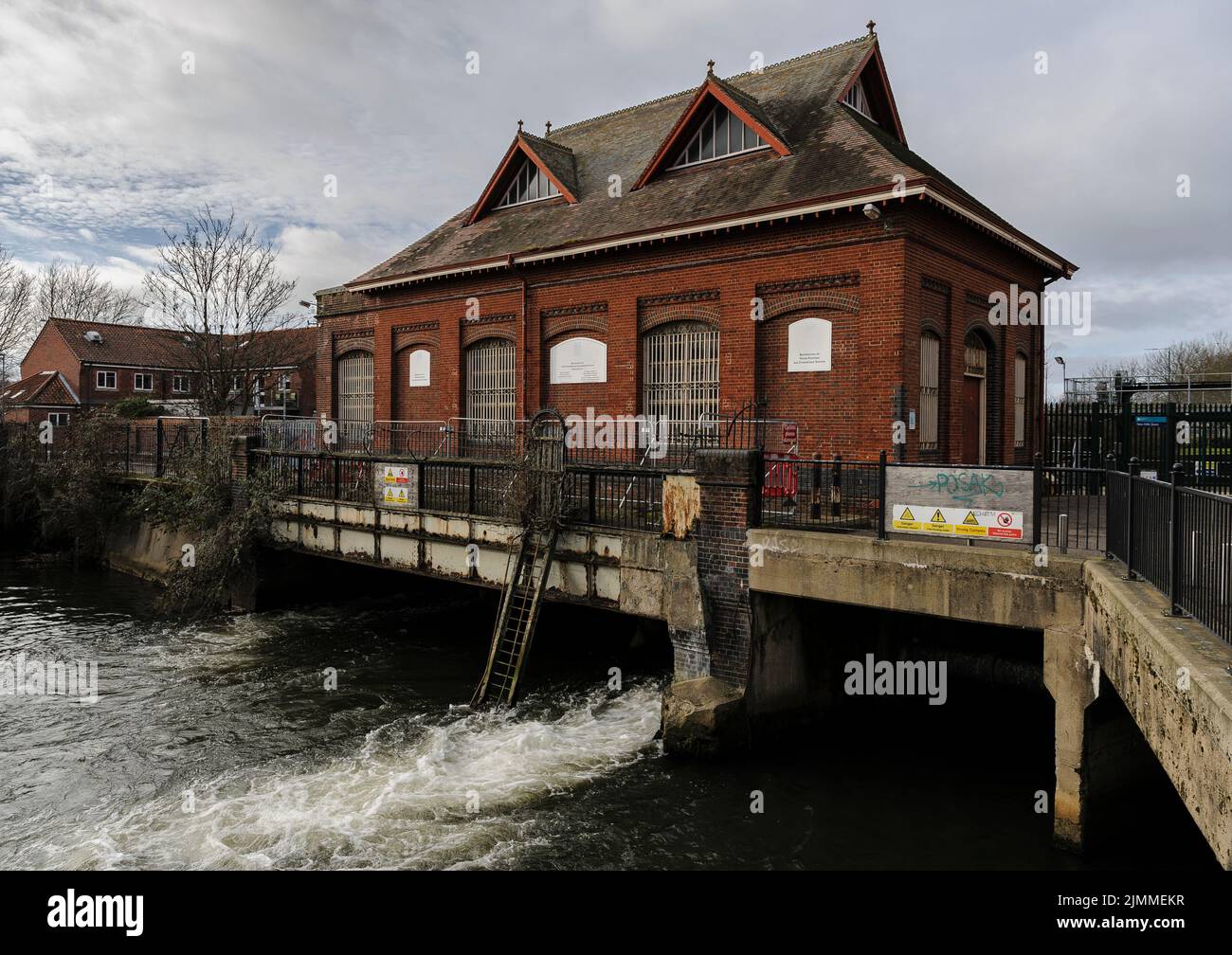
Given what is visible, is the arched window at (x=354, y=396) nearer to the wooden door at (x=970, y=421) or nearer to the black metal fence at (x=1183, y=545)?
the wooden door at (x=970, y=421)

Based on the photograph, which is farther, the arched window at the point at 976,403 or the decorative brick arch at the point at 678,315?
the arched window at the point at 976,403

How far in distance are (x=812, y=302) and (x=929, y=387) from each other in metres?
2.83

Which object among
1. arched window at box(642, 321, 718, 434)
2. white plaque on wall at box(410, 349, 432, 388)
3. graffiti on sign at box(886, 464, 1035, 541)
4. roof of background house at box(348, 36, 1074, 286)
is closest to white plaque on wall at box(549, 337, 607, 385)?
arched window at box(642, 321, 718, 434)

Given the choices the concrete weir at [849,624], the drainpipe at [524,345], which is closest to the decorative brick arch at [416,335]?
the drainpipe at [524,345]

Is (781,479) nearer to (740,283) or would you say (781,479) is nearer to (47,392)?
(740,283)

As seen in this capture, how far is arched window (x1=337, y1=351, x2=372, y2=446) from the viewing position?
2506 cm

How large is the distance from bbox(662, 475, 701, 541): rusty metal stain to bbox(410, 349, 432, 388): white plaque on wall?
13.4m

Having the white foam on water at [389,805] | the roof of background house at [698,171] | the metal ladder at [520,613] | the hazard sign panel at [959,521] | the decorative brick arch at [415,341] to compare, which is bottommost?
the white foam on water at [389,805]

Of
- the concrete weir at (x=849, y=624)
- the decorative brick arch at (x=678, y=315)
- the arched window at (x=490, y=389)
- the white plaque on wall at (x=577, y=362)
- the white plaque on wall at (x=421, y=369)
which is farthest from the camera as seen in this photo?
the white plaque on wall at (x=421, y=369)

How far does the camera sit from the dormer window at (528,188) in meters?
22.8

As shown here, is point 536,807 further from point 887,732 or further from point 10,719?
point 10,719

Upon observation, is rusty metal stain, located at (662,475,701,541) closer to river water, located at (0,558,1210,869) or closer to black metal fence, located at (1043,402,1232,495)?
river water, located at (0,558,1210,869)

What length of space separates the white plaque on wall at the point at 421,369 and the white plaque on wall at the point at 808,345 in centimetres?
1103

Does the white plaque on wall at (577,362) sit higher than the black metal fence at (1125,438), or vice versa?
the white plaque on wall at (577,362)
